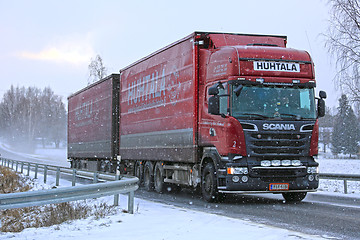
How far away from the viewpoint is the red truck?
36.6ft

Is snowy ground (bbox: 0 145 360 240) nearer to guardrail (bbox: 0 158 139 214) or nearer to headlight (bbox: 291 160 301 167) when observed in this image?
guardrail (bbox: 0 158 139 214)

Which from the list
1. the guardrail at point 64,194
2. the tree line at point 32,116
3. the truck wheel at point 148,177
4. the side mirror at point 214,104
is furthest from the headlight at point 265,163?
the tree line at point 32,116

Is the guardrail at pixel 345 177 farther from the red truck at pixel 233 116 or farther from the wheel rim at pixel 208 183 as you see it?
the wheel rim at pixel 208 183

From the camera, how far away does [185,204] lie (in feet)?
40.3

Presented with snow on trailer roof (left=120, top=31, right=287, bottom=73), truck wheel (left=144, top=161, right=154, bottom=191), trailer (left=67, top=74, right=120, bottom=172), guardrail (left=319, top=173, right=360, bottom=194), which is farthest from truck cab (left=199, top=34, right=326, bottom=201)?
trailer (left=67, top=74, right=120, bottom=172)

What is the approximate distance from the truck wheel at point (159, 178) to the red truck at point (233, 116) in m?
0.03

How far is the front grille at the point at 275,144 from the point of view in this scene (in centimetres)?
1107

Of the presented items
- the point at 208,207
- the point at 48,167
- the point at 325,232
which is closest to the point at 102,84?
the point at 48,167

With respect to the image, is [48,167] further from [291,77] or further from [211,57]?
[291,77]

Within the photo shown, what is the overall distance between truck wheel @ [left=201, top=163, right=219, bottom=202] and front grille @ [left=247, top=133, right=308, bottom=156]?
1219 mm

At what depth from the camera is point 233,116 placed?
36.3ft

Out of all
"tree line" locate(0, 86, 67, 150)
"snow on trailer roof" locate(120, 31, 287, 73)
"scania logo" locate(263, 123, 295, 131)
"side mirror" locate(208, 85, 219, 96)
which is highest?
"tree line" locate(0, 86, 67, 150)

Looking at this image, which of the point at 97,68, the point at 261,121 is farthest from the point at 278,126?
the point at 97,68

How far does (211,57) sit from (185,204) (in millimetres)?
3765
